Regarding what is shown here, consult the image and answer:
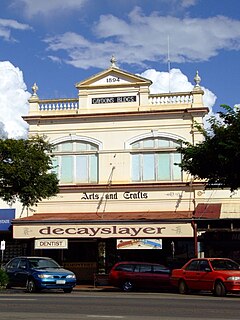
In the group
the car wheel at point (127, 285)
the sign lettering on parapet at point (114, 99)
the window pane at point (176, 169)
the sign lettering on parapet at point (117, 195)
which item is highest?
the sign lettering on parapet at point (114, 99)

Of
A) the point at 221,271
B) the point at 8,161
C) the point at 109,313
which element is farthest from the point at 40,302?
the point at 8,161

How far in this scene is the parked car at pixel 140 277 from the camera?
25172mm

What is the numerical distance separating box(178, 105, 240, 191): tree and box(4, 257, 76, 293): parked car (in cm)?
662

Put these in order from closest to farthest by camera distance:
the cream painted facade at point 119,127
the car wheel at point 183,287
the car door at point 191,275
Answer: the car door at point 191,275, the car wheel at point 183,287, the cream painted facade at point 119,127

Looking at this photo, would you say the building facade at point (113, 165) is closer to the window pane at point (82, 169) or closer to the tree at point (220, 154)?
the window pane at point (82, 169)

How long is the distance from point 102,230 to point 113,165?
14.5 ft

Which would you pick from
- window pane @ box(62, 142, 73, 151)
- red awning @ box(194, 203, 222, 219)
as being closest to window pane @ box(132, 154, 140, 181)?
window pane @ box(62, 142, 73, 151)

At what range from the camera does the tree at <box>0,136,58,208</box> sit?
1006 inches

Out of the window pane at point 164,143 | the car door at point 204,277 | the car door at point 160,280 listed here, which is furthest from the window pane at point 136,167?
the car door at point 204,277

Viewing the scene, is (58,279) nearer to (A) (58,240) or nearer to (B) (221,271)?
(B) (221,271)

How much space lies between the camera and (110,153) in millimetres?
32938

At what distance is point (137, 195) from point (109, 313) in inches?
723

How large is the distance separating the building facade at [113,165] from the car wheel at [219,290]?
9.46 m

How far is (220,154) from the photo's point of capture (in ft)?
74.1
